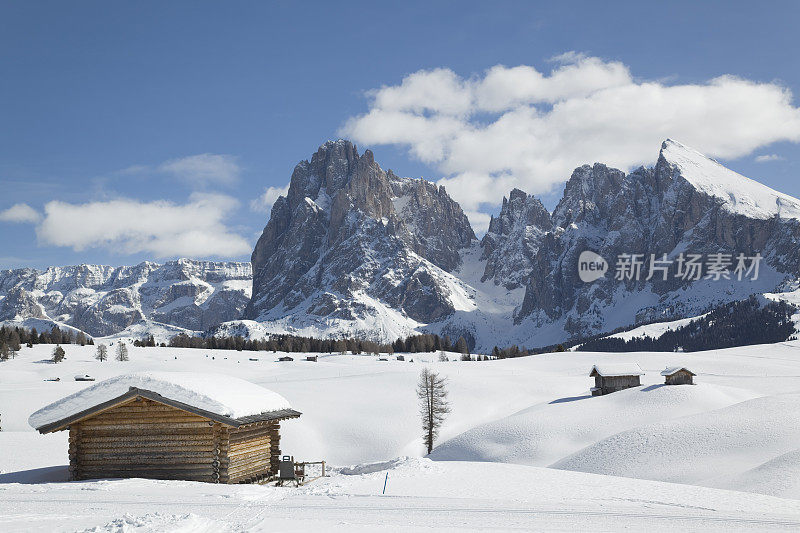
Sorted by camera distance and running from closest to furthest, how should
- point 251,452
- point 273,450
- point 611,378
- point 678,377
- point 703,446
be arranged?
point 251,452, point 273,450, point 703,446, point 678,377, point 611,378

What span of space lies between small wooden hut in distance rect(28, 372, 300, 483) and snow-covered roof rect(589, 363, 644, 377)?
5907 centimetres

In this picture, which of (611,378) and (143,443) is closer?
(143,443)

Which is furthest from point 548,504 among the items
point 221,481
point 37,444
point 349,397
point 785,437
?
point 349,397

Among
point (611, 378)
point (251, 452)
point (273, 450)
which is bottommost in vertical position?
point (611, 378)

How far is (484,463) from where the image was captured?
2838 cm

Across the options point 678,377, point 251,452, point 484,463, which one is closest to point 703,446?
point 484,463

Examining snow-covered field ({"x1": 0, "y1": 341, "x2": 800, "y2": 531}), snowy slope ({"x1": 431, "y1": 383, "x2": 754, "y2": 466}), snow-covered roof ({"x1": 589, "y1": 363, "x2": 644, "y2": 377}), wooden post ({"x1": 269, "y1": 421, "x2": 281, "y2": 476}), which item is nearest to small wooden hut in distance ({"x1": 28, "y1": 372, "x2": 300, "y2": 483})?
snow-covered field ({"x1": 0, "y1": 341, "x2": 800, "y2": 531})

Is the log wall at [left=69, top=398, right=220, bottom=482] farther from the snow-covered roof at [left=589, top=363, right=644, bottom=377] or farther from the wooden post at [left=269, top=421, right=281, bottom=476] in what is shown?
the snow-covered roof at [left=589, top=363, right=644, bottom=377]

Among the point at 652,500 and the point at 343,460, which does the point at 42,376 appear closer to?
the point at 343,460

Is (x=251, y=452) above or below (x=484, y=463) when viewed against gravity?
above

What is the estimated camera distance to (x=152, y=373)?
78.7ft

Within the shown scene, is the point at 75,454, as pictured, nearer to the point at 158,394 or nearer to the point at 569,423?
the point at 158,394

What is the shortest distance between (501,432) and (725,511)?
1529 inches

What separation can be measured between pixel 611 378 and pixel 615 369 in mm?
1360
